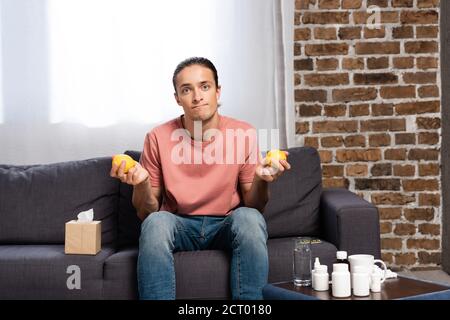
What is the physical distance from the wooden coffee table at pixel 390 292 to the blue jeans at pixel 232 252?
0.26 meters

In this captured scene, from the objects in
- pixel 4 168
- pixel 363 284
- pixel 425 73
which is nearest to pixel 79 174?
pixel 4 168

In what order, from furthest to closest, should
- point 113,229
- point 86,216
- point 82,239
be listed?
point 113,229
point 86,216
point 82,239

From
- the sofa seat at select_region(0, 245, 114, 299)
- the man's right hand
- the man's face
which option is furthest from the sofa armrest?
the sofa seat at select_region(0, 245, 114, 299)

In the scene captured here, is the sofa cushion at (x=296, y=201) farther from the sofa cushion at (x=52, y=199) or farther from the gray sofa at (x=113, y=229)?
the sofa cushion at (x=52, y=199)

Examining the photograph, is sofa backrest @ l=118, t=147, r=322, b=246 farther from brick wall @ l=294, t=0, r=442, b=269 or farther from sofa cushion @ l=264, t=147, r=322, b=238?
brick wall @ l=294, t=0, r=442, b=269

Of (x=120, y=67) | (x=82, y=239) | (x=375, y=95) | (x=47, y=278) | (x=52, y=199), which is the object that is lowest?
(x=47, y=278)

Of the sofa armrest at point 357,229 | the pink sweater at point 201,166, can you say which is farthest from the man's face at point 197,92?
the sofa armrest at point 357,229

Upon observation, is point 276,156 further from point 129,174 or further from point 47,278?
point 47,278

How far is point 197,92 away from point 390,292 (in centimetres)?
109

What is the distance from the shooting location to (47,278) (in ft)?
7.78

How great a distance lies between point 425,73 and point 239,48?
988 millimetres

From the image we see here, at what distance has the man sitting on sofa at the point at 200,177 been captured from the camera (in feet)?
7.67

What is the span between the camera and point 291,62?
341cm

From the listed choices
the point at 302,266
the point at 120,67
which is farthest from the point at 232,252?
the point at 120,67
